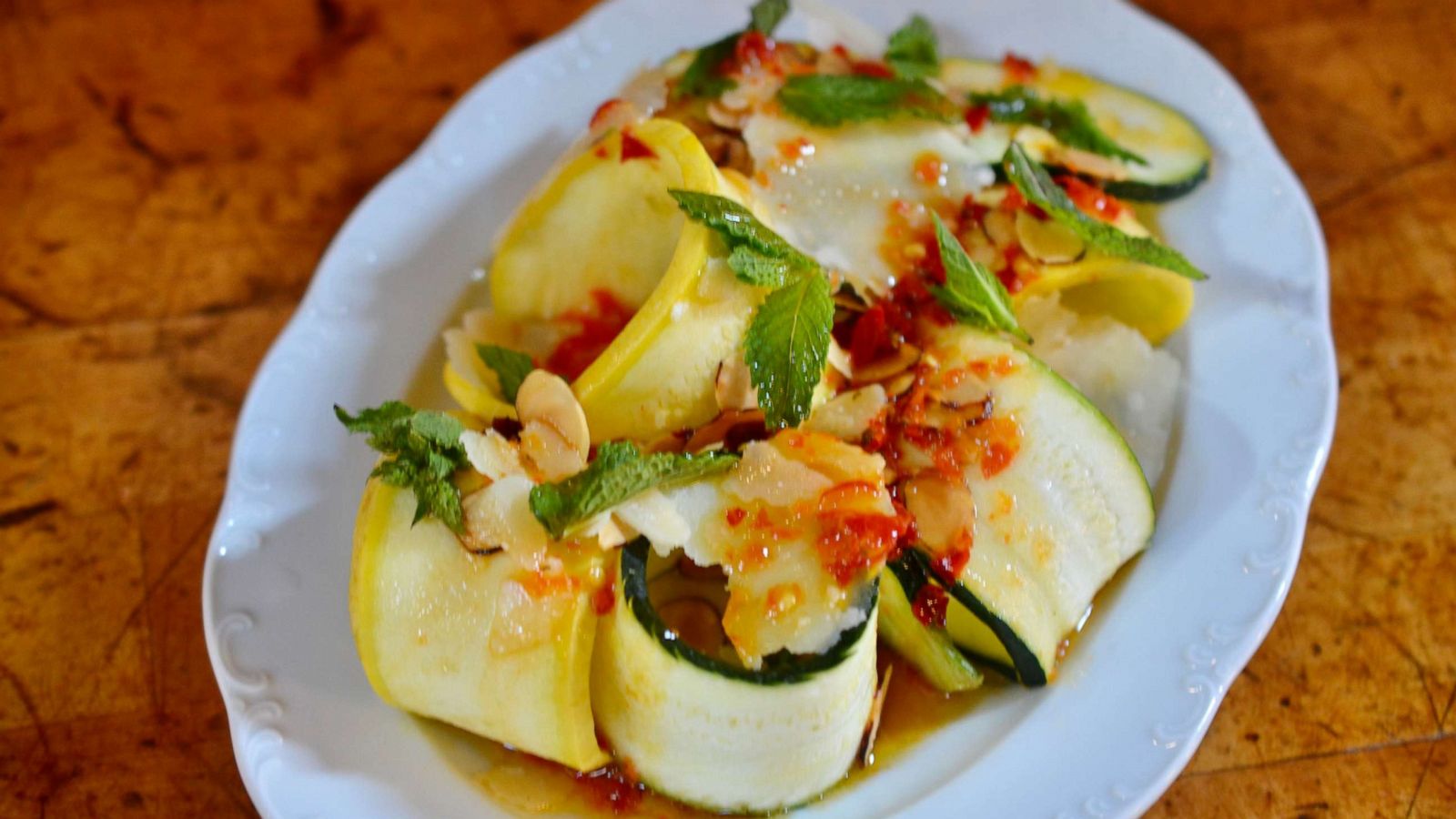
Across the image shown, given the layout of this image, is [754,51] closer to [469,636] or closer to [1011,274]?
[1011,274]

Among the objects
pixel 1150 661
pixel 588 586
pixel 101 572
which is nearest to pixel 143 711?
pixel 101 572

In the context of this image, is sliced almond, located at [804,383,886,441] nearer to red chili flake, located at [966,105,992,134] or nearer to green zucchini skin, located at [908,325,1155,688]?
green zucchini skin, located at [908,325,1155,688]

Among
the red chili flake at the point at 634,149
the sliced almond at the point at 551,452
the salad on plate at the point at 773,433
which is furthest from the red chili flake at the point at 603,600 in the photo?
the red chili flake at the point at 634,149

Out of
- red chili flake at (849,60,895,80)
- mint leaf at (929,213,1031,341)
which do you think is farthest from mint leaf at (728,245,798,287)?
red chili flake at (849,60,895,80)

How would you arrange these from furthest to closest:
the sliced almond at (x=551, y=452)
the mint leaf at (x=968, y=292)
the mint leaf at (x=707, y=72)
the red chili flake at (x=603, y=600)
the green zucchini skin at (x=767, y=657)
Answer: the mint leaf at (x=707, y=72)
the mint leaf at (x=968, y=292)
the sliced almond at (x=551, y=452)
the red chili flake at (x=603, y=600)
the green zucchini skin at (x=767, y=657)

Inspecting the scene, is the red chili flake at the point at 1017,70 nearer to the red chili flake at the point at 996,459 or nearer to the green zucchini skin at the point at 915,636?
the red chili flake at the point at 996,459
